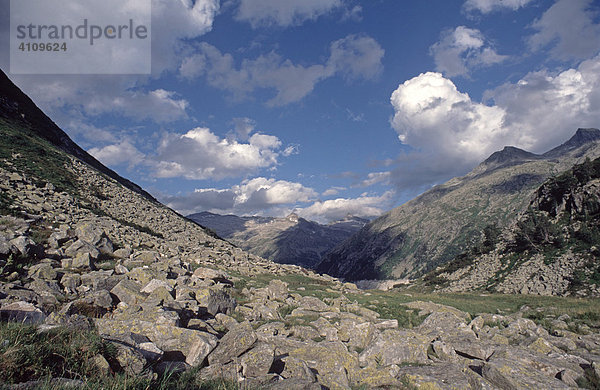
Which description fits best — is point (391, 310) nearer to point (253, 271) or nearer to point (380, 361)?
point (380, 361)

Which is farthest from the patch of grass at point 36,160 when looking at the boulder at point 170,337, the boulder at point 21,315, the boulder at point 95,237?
the boulder at point 170,337

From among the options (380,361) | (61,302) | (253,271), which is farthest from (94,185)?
(380,361)

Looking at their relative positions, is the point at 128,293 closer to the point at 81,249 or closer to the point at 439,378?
the point at 81,249

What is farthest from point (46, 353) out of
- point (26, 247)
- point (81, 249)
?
point (81, 249)

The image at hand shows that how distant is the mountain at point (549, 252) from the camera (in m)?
53.2

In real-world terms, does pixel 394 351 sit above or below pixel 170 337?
below

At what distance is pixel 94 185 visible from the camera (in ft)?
196

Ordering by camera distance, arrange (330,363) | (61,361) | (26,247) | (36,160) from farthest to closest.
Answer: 1. (36,160)
2. (26,247)
3. (330,363)
4. (61,361)

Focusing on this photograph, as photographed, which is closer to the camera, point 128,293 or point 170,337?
point 170,337

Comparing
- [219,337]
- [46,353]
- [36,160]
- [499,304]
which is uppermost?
[36,160]

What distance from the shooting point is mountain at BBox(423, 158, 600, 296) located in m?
53.2

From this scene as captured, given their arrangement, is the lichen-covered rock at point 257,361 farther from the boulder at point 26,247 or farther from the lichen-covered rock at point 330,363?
the boulder at point 26,247

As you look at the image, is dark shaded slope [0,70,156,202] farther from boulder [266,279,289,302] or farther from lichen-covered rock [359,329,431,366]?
lichen-covered rock [359,329,431,366]

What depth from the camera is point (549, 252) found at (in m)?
62.1
